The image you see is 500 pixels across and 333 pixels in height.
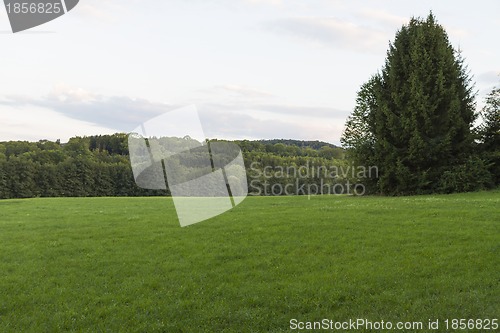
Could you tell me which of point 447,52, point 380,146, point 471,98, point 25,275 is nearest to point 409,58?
point 447,52

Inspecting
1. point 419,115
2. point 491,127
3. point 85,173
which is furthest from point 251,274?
point 85,173

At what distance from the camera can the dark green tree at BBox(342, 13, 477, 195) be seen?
118 feet

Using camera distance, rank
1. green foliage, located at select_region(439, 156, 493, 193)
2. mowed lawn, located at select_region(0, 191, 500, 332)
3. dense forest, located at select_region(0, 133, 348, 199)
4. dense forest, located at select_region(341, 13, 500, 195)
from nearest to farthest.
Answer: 1. mowed lawn, located at select_region(0, 191, 500, 332)
2. green foliage, located at select_region(439, 156, 493, 193)
3. dense forest, located at select_region(341, 13, 500, 195)
4. dense forest, located at select_region(0, 133, 348, 199)

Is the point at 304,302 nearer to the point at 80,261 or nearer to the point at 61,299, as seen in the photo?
the point at 61,299

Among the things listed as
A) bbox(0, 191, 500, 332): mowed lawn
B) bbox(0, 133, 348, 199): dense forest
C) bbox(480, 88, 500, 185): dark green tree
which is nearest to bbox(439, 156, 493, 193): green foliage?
bbox(480, 88, 500, 185): dark green tree

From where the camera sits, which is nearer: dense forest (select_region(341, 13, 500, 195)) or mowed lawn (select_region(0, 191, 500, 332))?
mowed lawn (select_region(0, 191, 500, 332))

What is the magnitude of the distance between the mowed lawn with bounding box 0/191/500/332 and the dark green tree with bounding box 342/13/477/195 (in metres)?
17.8

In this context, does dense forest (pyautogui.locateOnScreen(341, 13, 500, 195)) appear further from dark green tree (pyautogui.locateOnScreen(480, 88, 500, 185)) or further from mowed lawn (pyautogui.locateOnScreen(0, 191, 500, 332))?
mowed lawn (pyautogui.locateOnScreen(0, 191, 500, 332))

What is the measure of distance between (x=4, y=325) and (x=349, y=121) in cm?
3970

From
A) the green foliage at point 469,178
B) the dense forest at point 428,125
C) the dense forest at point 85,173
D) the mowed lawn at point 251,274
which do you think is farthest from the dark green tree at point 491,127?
the dense forest at point 85,173

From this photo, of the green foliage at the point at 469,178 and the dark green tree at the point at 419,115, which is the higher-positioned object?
the dark green tree at the point at 419,115

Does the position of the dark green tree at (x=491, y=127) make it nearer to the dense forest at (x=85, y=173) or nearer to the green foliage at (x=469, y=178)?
the green foliage at (x=469, y=178)

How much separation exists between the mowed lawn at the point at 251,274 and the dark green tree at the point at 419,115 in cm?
1783

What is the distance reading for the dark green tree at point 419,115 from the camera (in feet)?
118
